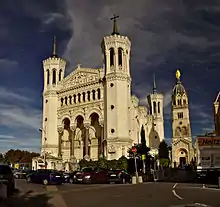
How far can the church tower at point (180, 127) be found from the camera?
95875 mm

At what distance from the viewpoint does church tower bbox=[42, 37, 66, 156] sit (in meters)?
62.9

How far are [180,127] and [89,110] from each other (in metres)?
57.4

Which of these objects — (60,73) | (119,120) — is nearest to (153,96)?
(60,73)

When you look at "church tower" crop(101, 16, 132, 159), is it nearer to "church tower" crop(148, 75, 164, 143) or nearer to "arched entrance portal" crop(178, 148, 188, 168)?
"church tower" crop(148, 75, 164, 143)

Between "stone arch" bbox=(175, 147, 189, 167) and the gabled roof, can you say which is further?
"stone arch" bbox=(175, 147, 189, 167)

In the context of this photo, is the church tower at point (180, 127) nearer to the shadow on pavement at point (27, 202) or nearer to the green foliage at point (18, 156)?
the green foliage at point (18, 156)

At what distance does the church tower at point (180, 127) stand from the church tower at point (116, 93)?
147ft

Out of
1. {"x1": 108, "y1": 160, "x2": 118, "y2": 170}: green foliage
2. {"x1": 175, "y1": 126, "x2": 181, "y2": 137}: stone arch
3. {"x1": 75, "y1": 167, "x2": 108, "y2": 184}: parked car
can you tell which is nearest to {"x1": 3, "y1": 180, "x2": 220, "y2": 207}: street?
{"x1": 75, "y1": 167, "x2": 108, "y2": 184}: parked car

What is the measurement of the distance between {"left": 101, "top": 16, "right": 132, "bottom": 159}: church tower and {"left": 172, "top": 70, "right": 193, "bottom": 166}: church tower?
44.8 meters

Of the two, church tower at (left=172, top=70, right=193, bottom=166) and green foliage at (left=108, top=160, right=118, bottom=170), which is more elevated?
church tower at (left=172, top=70, right=193, bottom=166)

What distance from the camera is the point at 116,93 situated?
5544 centimetres

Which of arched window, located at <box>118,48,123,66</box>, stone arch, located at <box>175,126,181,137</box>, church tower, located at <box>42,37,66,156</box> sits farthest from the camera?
stone arch, located at <box>175,126,181,137</box>

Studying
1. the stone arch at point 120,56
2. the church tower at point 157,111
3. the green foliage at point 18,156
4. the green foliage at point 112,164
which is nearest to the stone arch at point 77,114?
the stone arch at point 120,56

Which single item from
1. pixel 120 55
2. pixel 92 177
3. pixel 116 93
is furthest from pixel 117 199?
pixel 120 55
